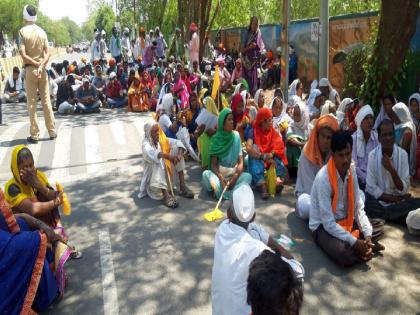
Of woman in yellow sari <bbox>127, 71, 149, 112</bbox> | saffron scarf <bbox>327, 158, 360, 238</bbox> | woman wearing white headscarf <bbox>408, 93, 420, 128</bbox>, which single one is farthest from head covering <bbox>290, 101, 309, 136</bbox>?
woman in yellow sari <bbox>127, 71, 149, 112</bbox>

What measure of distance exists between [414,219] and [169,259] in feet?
8.11

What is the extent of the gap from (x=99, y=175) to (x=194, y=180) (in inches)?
60.2

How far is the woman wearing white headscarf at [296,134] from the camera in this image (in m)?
6.96

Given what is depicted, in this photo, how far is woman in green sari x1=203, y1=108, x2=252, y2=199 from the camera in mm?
6199

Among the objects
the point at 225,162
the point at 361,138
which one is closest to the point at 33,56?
the point at 225,162

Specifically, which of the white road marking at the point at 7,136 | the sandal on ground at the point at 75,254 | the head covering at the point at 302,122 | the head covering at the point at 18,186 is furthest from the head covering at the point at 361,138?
the white road marking at the point at 7,136

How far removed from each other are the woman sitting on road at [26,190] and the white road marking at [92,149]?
3412mm

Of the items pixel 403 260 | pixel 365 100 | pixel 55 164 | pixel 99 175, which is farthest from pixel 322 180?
pixel 55 164

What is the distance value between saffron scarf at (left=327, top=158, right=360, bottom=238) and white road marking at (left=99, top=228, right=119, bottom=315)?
2132mm

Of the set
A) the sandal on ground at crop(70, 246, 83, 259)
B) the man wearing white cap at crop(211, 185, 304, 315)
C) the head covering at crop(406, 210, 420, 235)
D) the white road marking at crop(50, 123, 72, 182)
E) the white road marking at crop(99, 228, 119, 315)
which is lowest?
the white road marking at crop(99, 228, 119, 315)

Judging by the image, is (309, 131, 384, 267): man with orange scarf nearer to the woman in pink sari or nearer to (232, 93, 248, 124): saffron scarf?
(232, 93, 248, 124): saffron scarf

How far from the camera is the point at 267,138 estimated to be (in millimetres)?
6488

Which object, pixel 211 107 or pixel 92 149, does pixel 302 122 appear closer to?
pixel 211 107

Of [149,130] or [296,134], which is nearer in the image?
[149,130]
